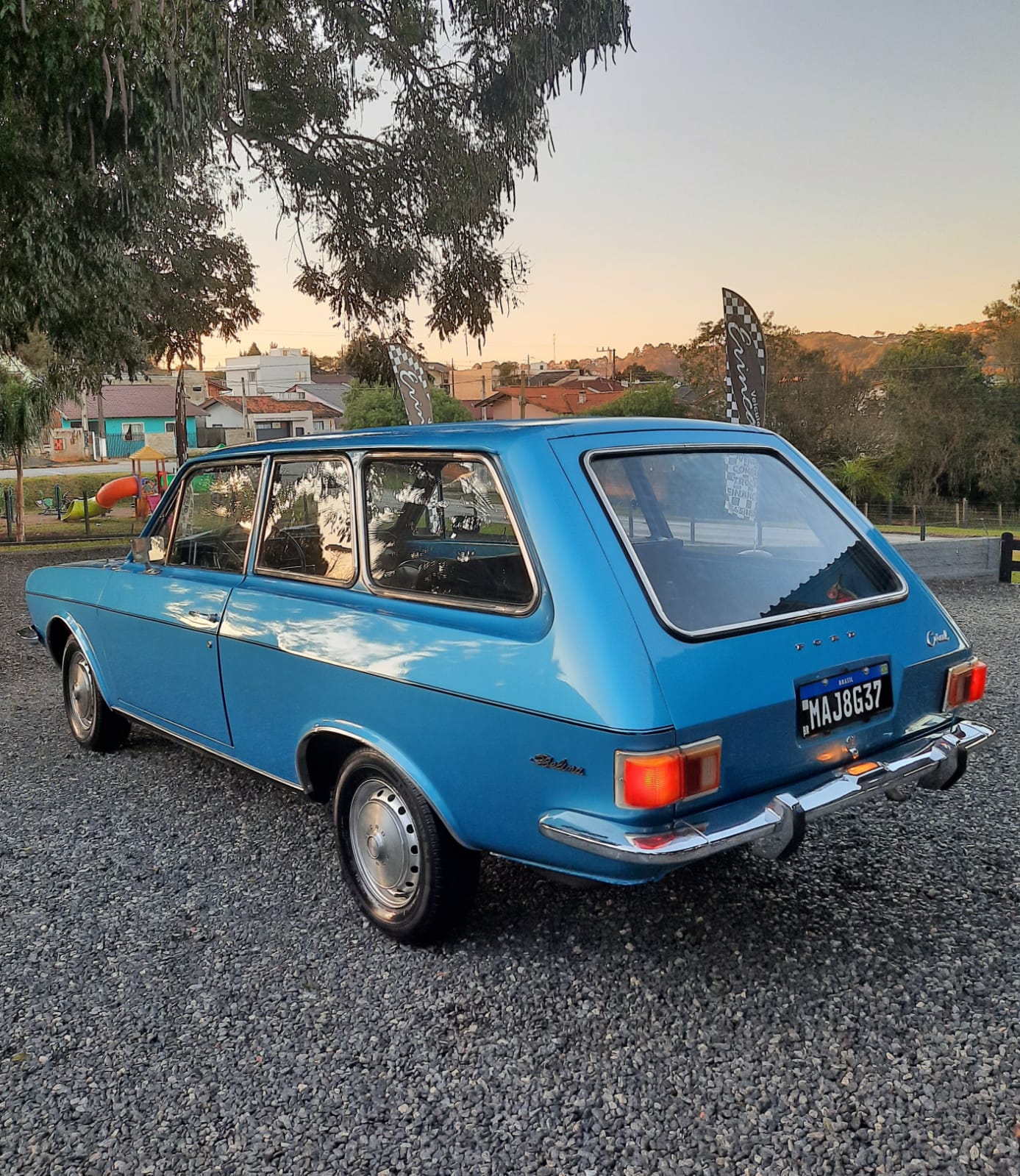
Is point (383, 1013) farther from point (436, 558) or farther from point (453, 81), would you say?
point (453, 81)

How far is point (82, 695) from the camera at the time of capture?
5.68m

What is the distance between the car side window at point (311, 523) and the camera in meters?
3.62

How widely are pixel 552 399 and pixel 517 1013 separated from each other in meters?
83.0

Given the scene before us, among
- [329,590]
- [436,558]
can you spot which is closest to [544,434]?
[436,558]

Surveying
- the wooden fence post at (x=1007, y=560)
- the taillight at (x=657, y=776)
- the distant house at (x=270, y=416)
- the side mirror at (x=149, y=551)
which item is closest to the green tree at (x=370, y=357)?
the wooden fence post at (x=1007, y=560)

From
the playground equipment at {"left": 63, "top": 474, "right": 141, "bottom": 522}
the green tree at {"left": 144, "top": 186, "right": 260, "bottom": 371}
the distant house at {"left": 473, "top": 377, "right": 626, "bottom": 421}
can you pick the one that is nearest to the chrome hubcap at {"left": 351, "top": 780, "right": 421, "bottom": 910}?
the green tree at {"left": 144, "top": 186, "right": 260, "bottom": 371}

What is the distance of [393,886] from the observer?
339 centimetres

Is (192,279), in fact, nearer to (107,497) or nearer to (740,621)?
(107,497)

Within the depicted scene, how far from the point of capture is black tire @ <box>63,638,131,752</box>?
5.46 meters

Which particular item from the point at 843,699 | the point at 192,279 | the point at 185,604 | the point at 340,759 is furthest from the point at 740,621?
the point at 192,279

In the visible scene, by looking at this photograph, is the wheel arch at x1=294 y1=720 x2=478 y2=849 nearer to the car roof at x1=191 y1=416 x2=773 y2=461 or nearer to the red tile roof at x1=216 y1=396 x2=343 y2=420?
the car roof at x1=191 y1=416 x2=773 y2=461

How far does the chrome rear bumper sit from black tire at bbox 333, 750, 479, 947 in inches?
22.0

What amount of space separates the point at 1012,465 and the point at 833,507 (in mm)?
56126

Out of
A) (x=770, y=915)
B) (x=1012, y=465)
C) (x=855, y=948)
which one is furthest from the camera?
(x=1012, y=465)
